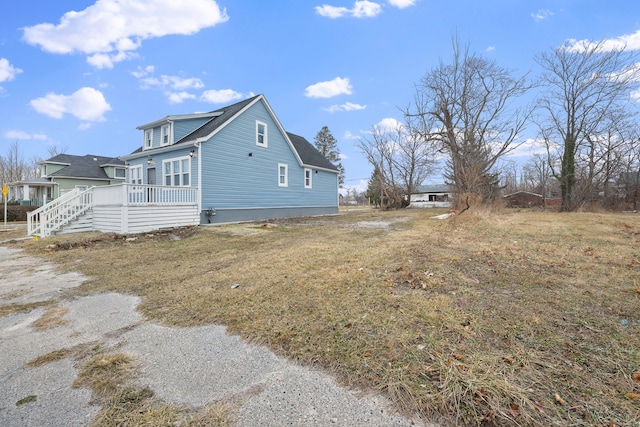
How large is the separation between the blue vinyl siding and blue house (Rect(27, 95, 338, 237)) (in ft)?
0.15

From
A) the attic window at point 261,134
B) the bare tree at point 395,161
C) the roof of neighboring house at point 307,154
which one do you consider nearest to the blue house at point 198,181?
the attic window at point 261,134

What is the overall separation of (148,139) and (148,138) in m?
0.06

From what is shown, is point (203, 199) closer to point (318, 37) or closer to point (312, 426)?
point (318, 37)

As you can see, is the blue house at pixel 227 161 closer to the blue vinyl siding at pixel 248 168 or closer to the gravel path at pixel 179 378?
the blue vinyl siding at pixel 248 168

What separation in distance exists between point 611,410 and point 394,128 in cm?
2878

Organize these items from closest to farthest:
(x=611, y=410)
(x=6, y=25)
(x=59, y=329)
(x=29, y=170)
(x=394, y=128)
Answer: (x=611, y=410) → (x=59, y=329) → (x=6, y=25) → (x=394, y=128) → (x=29, y=170)

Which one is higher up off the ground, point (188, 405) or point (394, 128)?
point (394, 128)

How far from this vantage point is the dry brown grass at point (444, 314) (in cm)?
162

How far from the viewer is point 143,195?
10461 millimetres

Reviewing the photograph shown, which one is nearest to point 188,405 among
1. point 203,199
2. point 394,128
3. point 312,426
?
point 312,426

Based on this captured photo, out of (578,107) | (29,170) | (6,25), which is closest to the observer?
(6,25)

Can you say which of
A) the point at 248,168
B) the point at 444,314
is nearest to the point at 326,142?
the point at 248,168

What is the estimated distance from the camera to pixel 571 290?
325 centimetres

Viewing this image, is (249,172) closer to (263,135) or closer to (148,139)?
(263,135)
